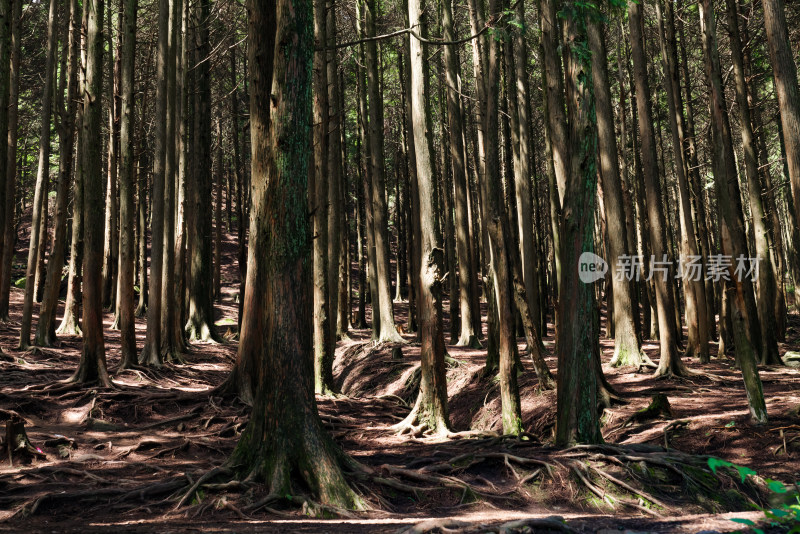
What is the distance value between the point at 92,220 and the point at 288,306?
565 cm

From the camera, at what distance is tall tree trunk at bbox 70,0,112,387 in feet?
32.4

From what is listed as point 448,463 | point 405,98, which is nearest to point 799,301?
point 405,98

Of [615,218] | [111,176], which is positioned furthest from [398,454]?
[111,176]

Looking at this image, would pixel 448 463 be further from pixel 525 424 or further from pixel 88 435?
pixel 88 435

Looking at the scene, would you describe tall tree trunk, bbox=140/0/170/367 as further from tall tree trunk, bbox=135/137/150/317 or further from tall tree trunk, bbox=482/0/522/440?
tall tree trunk, bbox=135/137/150/317

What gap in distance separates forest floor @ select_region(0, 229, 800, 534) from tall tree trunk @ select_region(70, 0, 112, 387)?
571 mm

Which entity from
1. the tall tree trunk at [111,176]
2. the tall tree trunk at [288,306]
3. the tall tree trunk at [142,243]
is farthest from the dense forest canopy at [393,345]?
the tall tree trunk at [142,243]

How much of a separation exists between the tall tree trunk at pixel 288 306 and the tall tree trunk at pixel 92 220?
5291 mm

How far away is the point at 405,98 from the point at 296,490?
18.2m

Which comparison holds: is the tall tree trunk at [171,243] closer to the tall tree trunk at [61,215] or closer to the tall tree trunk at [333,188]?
the tall tree trunk at [61,215]

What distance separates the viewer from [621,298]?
12195mm

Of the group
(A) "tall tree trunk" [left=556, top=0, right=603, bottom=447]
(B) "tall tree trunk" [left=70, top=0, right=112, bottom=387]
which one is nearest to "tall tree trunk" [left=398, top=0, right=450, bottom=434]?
(A) "tall tree trunk" [left=556, top=0, right=603, bottom=447]

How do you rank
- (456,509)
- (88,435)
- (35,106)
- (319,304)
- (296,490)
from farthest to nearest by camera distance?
(35,106) → (319,304) → (88,435) → (456,509) → (296,490)

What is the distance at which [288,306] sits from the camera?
5.82m
